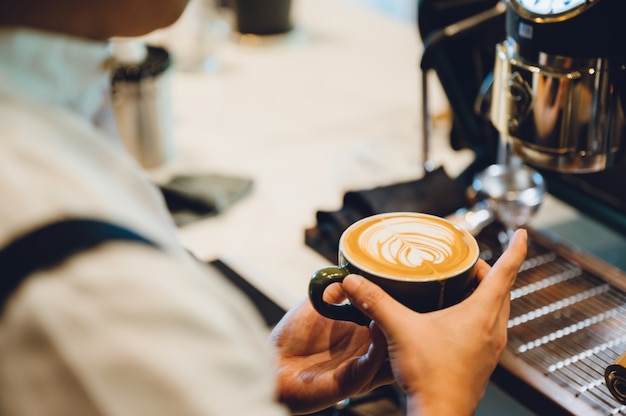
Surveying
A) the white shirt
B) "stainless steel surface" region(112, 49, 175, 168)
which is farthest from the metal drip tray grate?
"stainless steel surface" region(112, 49, 175, 168)

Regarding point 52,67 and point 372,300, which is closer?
point 52,67

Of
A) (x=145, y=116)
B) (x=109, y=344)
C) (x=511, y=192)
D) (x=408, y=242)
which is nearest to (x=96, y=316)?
(x=109, y=344)

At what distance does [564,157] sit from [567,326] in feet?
0.70

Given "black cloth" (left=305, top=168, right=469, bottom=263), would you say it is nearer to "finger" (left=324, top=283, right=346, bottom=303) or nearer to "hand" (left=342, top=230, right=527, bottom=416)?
"finger" (left=324, top=283, right=346, bottom=303)

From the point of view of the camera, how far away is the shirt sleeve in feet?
1.51

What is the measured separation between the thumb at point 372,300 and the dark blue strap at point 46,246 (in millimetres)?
306

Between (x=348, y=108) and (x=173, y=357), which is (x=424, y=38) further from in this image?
(x=173, y=357)

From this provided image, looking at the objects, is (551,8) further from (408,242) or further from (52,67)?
(52,67)

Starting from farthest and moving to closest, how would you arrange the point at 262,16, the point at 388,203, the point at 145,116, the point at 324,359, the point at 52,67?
the point at 262,16, the point at 145,116, the point at 388,203, the point at 324,359, the point at 52,67

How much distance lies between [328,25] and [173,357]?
7.22 feet

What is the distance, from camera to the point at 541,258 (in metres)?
1.14

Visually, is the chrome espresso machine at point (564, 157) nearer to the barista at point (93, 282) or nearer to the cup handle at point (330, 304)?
the cup handle at point (330, 304)

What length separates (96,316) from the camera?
468mm

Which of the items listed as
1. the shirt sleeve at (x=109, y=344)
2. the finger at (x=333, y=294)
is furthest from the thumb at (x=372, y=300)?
the shirt sleeve at (x=109, y=344)
